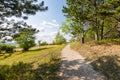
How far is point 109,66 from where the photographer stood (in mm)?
13906

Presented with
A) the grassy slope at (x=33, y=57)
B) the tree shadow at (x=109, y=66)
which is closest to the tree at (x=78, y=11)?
the grassy slope at (x=33, y=57)

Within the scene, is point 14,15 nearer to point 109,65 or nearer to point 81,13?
point 109,65

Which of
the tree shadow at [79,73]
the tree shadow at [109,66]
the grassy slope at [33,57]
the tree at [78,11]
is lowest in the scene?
the grassy slope at [33,57]

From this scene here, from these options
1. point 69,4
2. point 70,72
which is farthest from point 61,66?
point 69,4

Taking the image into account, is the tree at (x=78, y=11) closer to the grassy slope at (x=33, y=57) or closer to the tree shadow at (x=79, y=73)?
the grassy slope at (x=33, y=57)

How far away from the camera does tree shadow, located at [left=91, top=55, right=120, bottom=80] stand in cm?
1213

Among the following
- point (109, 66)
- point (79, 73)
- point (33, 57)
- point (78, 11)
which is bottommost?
point (33, 57)

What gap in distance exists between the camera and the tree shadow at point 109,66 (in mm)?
12129

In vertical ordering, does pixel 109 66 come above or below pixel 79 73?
above

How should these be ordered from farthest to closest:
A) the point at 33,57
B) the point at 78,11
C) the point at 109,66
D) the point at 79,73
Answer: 1. the point at 78,11
2. the point at 33,57
3. the point at 109,66
4. the point at 79,73

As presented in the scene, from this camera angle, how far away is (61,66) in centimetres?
1573

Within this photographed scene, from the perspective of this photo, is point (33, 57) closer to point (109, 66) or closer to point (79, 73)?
point (79, 73)

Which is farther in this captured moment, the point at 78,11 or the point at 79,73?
the point at 78,11

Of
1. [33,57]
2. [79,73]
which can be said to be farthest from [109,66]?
[33,57]
